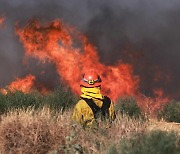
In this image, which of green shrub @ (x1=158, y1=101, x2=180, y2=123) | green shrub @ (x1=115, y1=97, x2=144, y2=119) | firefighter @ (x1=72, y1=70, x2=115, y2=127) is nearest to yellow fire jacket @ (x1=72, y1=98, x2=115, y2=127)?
firefighter @ (x1=72, y1=70, x2=115, y2=127)

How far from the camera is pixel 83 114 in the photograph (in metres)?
10.0

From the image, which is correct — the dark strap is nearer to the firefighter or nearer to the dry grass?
the firefighter

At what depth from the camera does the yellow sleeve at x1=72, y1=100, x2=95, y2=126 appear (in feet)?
32.8

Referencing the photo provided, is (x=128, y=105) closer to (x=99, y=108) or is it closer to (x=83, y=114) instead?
(x=99, y=108)

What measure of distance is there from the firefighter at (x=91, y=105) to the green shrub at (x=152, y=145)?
5.99 feet

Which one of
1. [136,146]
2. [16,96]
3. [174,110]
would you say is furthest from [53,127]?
[174,110]

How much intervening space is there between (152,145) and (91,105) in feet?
8.30

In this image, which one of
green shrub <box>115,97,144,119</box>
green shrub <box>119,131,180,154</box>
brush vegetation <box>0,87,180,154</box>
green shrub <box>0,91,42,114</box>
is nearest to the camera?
green shrub <box>119,131,180,154</box>

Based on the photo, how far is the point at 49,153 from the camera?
9641 millimetres

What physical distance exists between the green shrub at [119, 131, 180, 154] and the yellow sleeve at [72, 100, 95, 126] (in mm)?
1806

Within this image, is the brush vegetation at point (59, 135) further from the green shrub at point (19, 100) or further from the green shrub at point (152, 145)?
the green shrub at point (19, 100)

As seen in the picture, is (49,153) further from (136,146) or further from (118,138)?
(136,146)

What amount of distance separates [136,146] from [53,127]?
2677 millimetres

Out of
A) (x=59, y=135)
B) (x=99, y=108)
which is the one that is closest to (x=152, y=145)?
(x=99, y=108)
